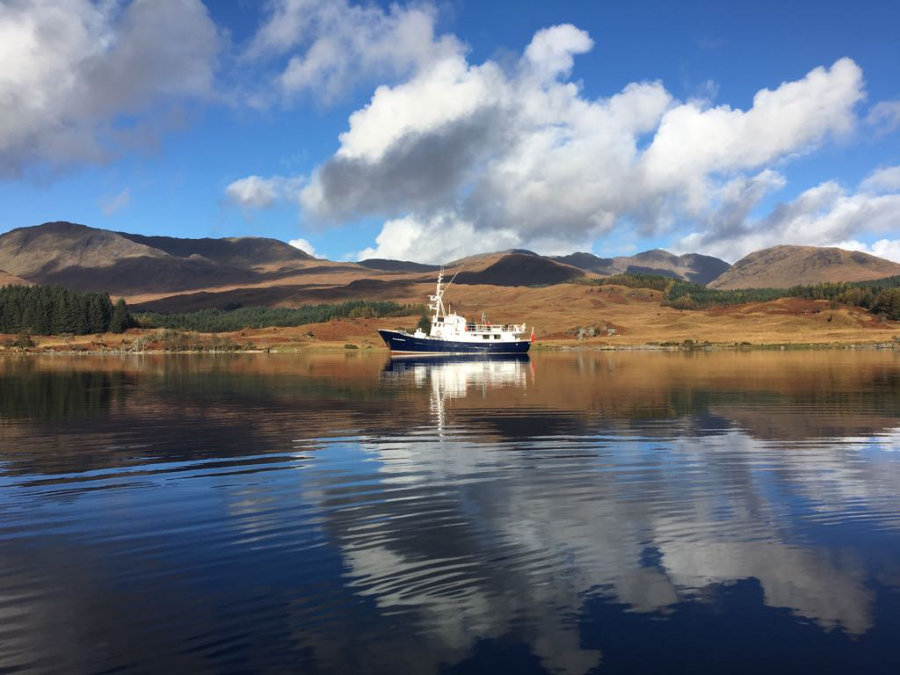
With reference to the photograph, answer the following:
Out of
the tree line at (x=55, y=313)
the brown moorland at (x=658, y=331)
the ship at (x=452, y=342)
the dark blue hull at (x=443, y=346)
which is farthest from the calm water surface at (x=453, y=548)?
the tree line at (x=55, y=313)

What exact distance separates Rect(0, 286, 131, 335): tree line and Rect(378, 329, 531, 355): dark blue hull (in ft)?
286

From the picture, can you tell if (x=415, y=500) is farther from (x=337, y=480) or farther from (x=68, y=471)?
(x=68, y=471)

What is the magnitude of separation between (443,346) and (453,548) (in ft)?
352

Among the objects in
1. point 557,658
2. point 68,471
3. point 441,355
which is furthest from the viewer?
point 441,355

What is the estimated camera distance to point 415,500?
16.6 metres

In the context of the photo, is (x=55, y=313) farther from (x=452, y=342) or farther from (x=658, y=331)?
(x=658, y=331)

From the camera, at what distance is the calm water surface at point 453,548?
29.8 feet

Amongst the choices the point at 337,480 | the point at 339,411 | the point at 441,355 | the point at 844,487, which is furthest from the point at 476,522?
the point at 441,355

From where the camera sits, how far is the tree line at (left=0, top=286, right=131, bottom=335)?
16750 cm

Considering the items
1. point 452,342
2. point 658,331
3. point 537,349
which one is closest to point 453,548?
point 452,342

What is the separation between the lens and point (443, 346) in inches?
4734

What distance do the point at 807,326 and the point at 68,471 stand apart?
156874 mm

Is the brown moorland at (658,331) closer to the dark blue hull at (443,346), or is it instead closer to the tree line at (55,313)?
the tree line at (55,313)

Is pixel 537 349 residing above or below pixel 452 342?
below
